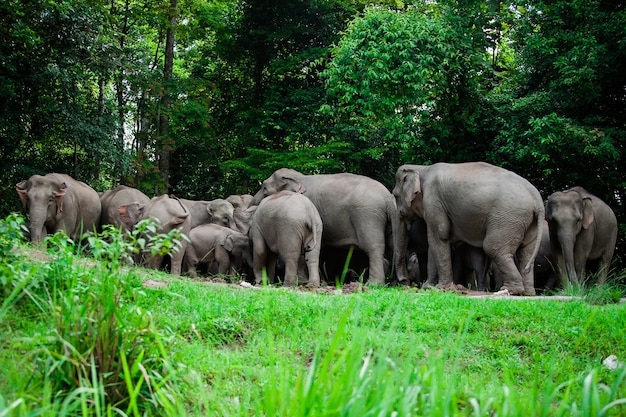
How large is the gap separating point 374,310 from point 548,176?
10273mm

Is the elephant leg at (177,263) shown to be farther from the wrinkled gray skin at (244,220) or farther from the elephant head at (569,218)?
the elephant head at (569,218)

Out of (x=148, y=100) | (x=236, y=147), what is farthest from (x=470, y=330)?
(x=236, y=147)

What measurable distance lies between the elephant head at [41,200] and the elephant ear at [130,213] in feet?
3.72

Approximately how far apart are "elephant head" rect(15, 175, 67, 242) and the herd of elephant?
0.02 m

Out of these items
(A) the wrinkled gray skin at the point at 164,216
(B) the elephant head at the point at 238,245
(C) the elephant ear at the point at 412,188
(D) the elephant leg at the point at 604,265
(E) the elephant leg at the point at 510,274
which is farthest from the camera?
(B) the elephant head at the point at 238,245

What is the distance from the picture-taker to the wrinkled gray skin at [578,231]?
42.8 feet

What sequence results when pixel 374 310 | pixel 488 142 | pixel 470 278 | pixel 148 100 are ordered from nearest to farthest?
pixel 374 310 → pixel 470 278 → pixel 488 142 → pixel 148 100

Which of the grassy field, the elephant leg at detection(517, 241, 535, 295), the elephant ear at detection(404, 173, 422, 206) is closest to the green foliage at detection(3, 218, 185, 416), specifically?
the grassy field

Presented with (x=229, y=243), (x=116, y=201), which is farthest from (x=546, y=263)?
(x=116, y=201)

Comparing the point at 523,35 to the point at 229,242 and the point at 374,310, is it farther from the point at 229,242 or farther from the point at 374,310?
the point at 374,310

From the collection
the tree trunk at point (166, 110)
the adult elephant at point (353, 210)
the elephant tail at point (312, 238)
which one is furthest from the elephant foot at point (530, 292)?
the tree trunk at point (166, 110)

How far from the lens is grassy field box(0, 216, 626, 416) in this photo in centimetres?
337

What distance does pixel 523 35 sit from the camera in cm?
1744

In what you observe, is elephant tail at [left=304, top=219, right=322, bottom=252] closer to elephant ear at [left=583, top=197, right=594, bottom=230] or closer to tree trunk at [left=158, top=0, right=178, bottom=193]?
elephant ear at [left=583, top=197, right=594, bottom=230]
